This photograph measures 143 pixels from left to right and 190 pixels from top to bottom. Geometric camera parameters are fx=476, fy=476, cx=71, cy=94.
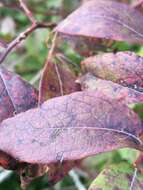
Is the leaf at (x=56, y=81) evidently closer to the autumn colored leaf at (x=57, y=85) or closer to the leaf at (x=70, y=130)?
the autumn colored leaf at (x=57, y=85)

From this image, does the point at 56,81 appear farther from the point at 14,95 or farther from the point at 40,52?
the point at 40,52

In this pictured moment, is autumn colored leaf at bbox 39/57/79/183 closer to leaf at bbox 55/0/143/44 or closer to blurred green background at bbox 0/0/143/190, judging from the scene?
leaf at bbox 55/0/143/44

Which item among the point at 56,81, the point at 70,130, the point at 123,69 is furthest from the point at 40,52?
the point at 70,130

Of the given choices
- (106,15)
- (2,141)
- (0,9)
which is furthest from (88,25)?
(0,9)

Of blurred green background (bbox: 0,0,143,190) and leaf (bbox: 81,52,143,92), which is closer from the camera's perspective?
leaf (bbox: 81,52,143,92)

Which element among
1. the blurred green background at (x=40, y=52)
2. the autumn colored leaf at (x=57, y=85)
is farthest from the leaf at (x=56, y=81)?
the blurred green background at (x=40, y=52)

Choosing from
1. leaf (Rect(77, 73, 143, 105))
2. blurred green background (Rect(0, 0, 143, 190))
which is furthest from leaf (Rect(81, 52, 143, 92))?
blurred green background (Rect(0, 0, 143, 190))
